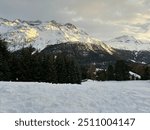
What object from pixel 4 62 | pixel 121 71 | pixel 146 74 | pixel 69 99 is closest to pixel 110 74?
pixel 121 71

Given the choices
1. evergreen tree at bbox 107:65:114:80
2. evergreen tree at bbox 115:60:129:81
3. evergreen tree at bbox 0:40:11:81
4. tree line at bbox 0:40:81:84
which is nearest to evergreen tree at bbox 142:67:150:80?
evergreen tree at bbox 115:60:129:81

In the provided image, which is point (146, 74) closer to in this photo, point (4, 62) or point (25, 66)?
point (25, 66)

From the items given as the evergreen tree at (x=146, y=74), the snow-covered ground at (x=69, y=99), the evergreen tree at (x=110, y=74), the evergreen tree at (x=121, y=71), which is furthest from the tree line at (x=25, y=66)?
the evergreen tree at (x=110, y=74)

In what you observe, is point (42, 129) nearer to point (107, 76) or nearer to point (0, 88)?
point (0, 88)

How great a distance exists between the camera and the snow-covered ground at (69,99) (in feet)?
78.9

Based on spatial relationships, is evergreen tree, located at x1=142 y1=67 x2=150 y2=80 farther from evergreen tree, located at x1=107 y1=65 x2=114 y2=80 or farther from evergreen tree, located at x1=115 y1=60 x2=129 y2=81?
evergreen tree, located at x1=107 y1=65 x2=114 y2=80

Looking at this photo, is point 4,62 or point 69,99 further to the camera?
point 4,62

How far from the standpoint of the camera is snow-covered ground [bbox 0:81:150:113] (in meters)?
24.1

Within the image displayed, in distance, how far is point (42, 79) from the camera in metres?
80.4

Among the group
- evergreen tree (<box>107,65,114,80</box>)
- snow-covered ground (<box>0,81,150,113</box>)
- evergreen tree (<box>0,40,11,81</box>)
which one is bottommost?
evergreen tree (<box>107,65,114,80</box>)

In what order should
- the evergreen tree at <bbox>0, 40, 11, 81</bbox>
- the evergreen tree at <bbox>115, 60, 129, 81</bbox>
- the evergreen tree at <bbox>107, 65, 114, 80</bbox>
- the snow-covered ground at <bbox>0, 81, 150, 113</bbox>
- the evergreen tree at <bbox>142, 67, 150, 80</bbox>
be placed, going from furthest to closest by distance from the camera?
the evergreen tree at <bbox>107, 65, 114, 80</bbox>
the evergreen tree at <bbox>115, 60, 129, 81</bbox>
the evergreen tree at <bbox>142, 67, 150, 80</bbox>
the evergreen tree at <bbox>0, 40, 11, 81</bbox>
the snow-covered ground at <bbox>0, 81, 150, 113</bbox>

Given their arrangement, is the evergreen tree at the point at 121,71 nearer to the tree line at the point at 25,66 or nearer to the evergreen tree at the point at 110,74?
the evergreen tree at the point at 110,74

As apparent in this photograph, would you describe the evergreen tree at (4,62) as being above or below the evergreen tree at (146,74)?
above

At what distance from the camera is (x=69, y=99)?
2605cm
